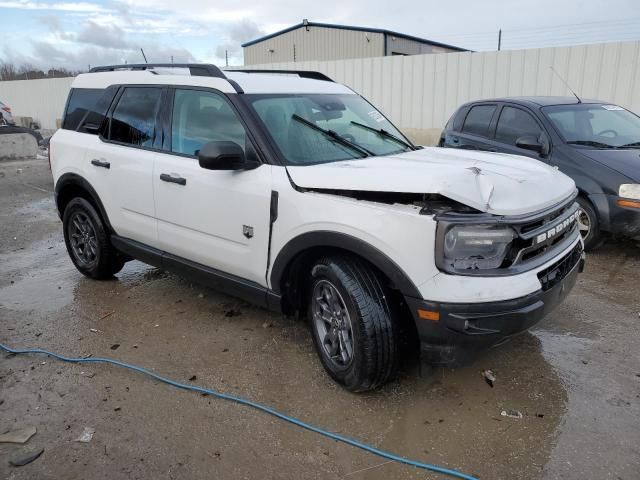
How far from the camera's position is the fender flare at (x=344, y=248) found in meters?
2.77

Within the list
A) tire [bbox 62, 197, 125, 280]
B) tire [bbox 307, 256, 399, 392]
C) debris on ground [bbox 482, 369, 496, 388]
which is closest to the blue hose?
tire [bbox 307, 256, 399, 392]

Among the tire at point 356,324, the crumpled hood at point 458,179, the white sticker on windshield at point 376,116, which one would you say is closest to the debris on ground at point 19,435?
the tire at point 356,324

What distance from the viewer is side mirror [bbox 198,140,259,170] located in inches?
128

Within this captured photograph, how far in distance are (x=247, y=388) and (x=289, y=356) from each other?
0.48m

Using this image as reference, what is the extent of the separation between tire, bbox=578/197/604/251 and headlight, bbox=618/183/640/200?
0.32m

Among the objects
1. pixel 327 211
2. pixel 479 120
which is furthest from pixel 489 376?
pixel 479 120

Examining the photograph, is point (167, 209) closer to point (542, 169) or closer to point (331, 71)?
point (542, 169)

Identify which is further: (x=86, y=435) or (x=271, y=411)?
(x=271, y=411)

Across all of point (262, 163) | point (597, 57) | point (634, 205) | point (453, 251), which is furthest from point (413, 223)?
point (597, 57)

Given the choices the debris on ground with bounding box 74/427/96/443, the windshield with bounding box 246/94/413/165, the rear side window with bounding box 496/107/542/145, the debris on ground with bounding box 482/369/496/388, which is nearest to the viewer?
the debris on ground with bounding box 74/427/96/443

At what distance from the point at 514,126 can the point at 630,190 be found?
5.67 feet

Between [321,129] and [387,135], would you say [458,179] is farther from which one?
[387,135]

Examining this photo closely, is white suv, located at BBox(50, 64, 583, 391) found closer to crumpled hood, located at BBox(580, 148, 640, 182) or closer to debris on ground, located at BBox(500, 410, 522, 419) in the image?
debris on ground, located at BBox(500, 410, 522, 419)

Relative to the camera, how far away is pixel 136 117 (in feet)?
14.6
